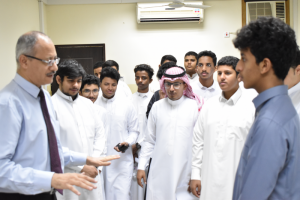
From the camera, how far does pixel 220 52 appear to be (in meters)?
6.18

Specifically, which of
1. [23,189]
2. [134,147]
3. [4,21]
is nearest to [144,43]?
[4,21]

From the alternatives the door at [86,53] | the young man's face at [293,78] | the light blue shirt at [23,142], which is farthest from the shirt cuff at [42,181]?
the door at [86,53]

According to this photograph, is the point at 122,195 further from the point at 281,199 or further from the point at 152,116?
the point at 281,199

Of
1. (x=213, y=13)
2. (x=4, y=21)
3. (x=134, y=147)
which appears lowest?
(x=134, y=147)

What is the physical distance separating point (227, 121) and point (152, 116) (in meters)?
0.81

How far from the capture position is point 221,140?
7.19ft

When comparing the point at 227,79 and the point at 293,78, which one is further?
the point at 227,79

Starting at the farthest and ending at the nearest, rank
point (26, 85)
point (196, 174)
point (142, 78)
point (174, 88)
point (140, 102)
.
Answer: point (140, 102)
point (142, 78)
point (174, 88)
point (196, 174)
point (26, 85)

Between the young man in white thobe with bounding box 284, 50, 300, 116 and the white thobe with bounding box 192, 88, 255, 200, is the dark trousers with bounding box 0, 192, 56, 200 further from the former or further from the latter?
the young man in white thobe with bounding box 284, 50, 300, 116

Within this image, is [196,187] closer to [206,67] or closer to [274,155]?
[274,155]

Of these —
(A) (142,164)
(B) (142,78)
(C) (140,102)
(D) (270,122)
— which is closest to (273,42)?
(D) (270,122)

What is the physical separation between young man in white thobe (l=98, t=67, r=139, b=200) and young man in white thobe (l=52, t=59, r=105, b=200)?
0.66m

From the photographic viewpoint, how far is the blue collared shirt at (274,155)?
1.06m

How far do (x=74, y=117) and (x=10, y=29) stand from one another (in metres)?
3.17
